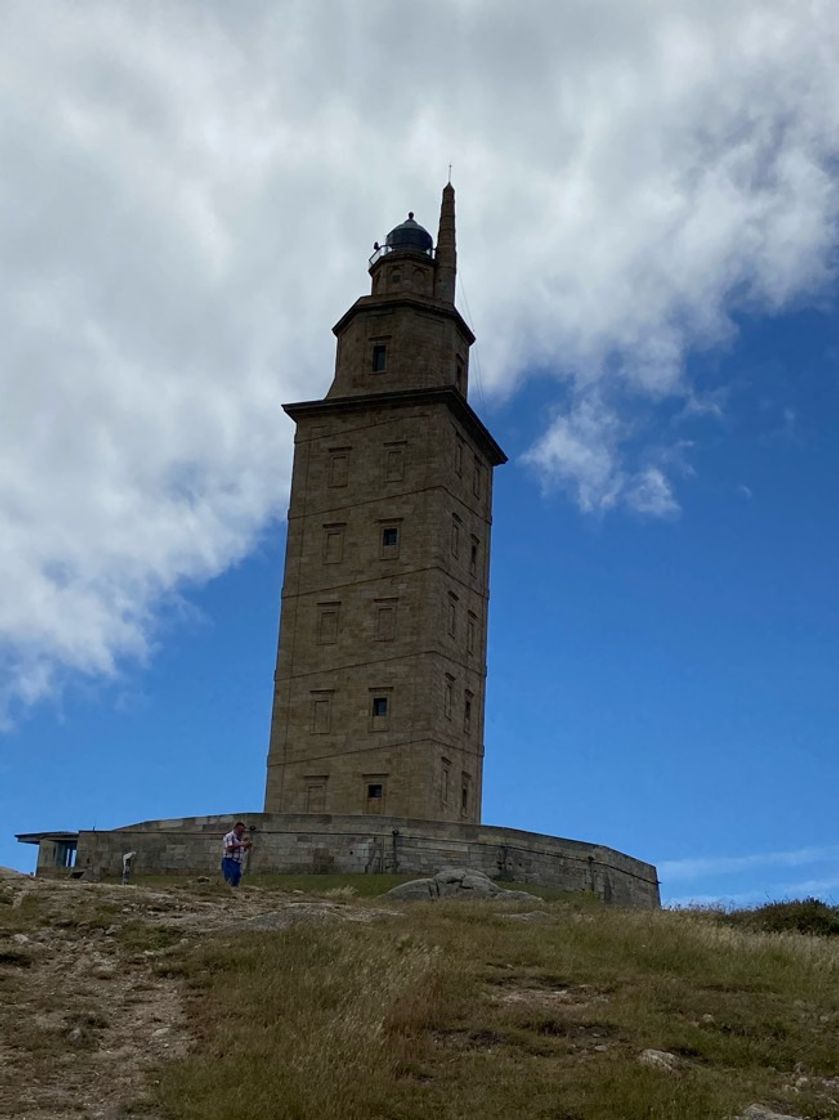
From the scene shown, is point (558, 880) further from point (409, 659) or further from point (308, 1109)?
point (308, 1109)

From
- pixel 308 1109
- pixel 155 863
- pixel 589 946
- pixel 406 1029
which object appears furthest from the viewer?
pixel 155 863

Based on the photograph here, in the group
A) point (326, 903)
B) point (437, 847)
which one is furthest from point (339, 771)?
point (326, 903)

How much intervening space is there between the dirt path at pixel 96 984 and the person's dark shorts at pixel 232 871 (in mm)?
2642

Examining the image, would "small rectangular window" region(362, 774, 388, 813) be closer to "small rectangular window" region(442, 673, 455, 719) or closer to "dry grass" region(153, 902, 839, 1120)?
"small rectangular window" region(442, 673, 455, 719)

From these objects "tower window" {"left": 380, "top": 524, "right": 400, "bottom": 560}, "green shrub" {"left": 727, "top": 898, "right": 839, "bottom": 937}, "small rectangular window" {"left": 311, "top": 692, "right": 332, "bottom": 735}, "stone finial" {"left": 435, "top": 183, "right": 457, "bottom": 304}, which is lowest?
"green shrub" {"left": 727, "top": 898, "right": 839, "bottom": 937}

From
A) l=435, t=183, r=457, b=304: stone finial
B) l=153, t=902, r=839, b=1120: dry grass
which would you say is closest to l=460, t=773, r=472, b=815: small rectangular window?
l=435, t=183, r=457, b=304: stone finial

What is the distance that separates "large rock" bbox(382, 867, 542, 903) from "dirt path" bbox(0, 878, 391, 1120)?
4559 mm

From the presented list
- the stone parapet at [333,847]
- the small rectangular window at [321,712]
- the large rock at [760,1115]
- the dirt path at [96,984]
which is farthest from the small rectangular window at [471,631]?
the large rock at [760,1115]

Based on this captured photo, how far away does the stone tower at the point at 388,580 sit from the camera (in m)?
44.6

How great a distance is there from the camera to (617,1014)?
13883mm

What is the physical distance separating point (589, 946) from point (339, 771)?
88.5 feet

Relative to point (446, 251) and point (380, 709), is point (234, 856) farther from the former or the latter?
point (446, 251)

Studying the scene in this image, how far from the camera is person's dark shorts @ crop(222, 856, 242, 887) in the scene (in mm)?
26297

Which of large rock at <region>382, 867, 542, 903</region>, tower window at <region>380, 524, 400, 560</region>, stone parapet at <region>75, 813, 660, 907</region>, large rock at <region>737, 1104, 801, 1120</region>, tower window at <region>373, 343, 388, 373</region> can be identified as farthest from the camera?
tower window at <region>373, 343, 388, 373</region>
